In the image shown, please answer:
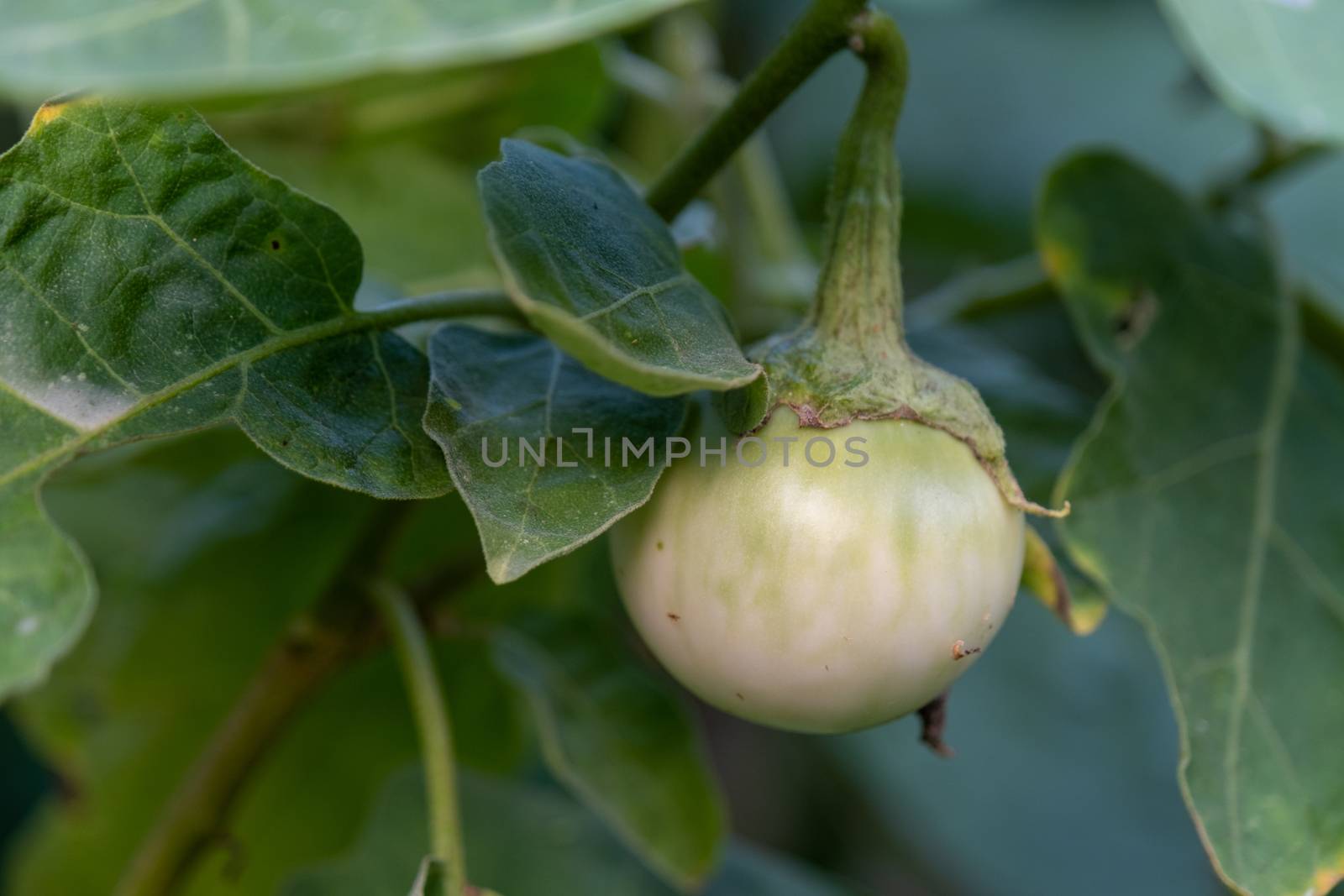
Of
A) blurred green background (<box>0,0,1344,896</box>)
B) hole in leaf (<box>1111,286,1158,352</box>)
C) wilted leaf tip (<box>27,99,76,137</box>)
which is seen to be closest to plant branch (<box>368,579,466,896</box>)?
blurred green background (<box>0,0,1344,896</box>)

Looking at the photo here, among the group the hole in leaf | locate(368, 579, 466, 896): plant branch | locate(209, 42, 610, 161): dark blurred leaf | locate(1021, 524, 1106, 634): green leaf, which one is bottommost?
locate(368, 579, 466, 896): plant branch

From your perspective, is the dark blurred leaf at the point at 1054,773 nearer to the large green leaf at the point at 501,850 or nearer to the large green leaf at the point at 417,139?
the large green leaf at the point at 501,850

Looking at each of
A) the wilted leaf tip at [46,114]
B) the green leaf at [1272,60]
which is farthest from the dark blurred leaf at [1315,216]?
the wilted leaf tip at [46,114]

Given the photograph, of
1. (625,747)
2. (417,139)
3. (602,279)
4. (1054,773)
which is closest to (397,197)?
(417,139)

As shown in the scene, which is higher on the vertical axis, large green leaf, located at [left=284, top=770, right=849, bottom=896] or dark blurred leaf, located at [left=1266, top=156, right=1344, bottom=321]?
dark blurred leaf, located at [left=1266, top=156, right=1344, bottom=321]

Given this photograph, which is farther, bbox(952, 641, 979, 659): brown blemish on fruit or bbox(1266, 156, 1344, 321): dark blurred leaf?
bbox(1266, 156, 1344, 321): dark blurred leaf

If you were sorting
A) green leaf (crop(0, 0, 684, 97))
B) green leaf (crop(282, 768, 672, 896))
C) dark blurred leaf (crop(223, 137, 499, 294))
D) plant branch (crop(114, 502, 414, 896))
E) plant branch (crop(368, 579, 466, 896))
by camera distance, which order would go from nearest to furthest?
green leaf (crop(0, 0, 684, 97)), plant branch (crop(368, 579, 466, 896)), plant branch (crop(114, 502, 414, 896)), green leaf (crop(282, 768, 672, 896)), dark blurred leaf (crop(223, 137, 499, 294))

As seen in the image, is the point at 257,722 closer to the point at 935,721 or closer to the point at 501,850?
the point at 501,850

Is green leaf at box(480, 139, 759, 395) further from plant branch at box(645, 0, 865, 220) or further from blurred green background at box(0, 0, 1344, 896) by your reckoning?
blurred green background at box(0, 0, 1344, 896)
